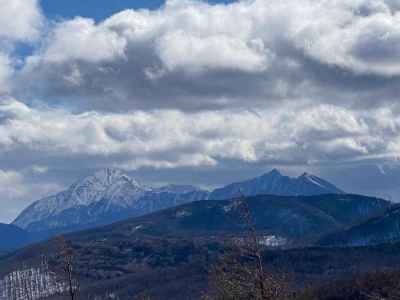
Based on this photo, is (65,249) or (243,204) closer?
(243,204)

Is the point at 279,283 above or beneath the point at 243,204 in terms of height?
beneath

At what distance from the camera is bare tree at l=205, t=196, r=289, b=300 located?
58.9 m

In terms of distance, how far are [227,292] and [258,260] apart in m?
4.46

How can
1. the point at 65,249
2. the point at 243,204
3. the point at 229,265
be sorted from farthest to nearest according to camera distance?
the point at 65,249 → the point at 229,265 → the point at 243,204

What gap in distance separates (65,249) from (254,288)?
3458 centimetres

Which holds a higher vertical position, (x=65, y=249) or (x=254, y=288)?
(x=65, y=249)

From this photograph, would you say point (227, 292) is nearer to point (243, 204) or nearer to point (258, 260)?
point (258, 260)

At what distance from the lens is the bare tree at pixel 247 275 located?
58.9 meters

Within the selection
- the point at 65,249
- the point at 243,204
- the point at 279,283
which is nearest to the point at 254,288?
the point at 279,283

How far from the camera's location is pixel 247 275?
6122 centimetres

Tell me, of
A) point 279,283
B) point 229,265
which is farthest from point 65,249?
point 279,283

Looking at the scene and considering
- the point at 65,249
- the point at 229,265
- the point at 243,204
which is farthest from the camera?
the point at 65,249

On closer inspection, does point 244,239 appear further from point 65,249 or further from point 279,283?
point 65,249

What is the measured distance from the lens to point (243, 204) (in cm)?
5875
